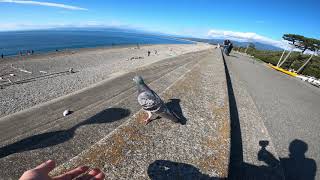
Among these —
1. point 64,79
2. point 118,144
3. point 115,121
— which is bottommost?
point 64,79

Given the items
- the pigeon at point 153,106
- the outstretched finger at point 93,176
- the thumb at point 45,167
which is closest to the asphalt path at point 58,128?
the pigeon at point 153,106

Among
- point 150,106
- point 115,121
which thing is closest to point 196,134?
point 150,106

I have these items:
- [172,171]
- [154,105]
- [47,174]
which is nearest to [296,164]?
[172,171]

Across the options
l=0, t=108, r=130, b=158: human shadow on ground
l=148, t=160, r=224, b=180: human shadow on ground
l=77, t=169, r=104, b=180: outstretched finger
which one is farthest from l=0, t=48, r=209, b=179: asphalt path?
l=77, t=169, r=104, b=180: outstretched finger

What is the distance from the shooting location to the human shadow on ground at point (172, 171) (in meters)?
6.06

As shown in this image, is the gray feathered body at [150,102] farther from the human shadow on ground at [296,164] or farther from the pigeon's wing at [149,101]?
the human shadow on ground at [296,164]

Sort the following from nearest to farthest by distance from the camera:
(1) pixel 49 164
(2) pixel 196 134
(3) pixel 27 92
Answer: (1) pixel 49 164
(2) pixel 196 134
(3) pixel 27 92

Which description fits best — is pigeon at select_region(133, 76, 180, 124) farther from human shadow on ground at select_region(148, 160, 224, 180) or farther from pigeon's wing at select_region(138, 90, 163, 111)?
human shadow on ground at select_region(148, 160, 224, 180)

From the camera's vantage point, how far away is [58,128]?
12.1 meters

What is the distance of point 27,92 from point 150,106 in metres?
19.9

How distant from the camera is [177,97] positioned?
460 inches

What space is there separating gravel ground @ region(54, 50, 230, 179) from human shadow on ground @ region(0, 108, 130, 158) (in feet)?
12.4

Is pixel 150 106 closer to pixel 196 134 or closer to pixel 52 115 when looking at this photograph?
pixel 196 134

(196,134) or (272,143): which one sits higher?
(196,134)
